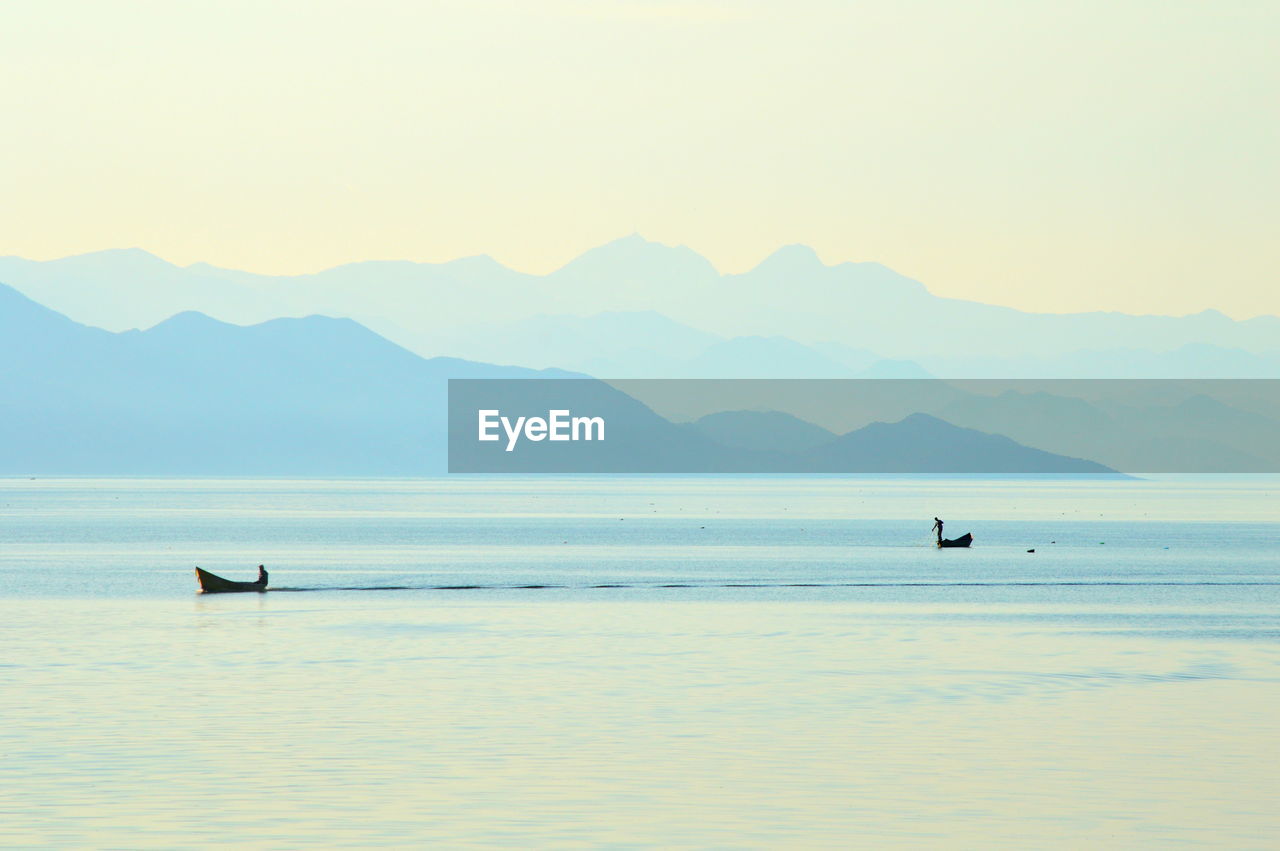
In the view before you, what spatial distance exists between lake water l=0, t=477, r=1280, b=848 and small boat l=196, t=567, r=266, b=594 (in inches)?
71.4

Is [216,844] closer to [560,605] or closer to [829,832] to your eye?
[829,832]

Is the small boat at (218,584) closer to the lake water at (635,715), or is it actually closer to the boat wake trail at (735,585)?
the lake water at (635,715)

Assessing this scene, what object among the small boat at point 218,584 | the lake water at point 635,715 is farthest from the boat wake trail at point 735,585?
the small boat at point 218,584

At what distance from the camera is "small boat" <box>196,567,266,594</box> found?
8219 cm

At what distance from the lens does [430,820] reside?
2795 cm

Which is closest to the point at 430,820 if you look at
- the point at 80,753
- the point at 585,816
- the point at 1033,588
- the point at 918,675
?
the point at 585,816

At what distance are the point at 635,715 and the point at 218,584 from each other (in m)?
47.2

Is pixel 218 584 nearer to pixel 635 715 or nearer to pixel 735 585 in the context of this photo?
pixel 735 585

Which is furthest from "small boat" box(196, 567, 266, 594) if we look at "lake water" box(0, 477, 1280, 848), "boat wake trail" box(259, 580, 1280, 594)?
"boat wake trail" box(259, 580, 1280, 594)

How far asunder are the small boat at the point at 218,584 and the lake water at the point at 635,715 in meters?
1.81

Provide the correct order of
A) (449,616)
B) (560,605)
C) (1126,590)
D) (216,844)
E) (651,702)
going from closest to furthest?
(216,844)
(651,702)
(449,616)
(560,605)
(1126,590)

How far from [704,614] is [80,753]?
3932 centimetres

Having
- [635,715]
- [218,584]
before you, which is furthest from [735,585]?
[635,715]

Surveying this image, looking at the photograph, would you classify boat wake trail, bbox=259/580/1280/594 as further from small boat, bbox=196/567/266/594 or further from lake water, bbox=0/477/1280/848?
small boat, bbox=196/567/266/594
